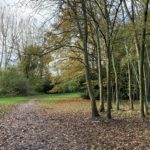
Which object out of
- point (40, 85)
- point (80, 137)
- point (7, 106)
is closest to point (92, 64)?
point (7, 106)

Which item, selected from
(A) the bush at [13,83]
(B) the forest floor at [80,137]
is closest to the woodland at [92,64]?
(B) the forest floor at [80,137]

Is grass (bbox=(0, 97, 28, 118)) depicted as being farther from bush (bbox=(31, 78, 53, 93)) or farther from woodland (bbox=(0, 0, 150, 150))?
bush (bbox=(31, 78, 53, 93))

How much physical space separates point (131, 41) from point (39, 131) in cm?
1218

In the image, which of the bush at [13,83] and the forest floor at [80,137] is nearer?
the forest floor at [80,137]

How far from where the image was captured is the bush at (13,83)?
58.1 meters

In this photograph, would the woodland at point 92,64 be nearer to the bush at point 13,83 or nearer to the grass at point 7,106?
the grass at point 7,106

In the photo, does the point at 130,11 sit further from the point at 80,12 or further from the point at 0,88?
the point at 0,88

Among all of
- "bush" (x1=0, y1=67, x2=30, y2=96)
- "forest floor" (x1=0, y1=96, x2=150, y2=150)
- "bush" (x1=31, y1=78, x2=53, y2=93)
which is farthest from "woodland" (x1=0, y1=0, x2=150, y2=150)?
"bush" (x1=31, y1=78, x2=53, y2=93)

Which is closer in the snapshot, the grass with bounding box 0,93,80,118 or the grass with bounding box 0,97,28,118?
the grass with bounding box 0,97,28,118

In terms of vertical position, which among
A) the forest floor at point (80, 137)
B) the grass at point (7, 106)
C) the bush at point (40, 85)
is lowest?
the forest floor at point (80, 137)

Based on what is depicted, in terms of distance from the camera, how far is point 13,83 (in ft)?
192

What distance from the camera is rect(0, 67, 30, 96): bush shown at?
2287 inches

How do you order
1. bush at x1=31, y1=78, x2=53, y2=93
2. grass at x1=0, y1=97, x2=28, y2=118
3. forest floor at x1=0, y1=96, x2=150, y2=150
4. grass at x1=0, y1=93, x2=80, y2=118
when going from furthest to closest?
bush at x1=31, y1=78, x2=53, y2=93, grass at x1=0, y1=93, x2=80, y2=118, grass at x1=0, y1=97, x2=28, y2=118, forest floor at x1=0, y1=96, x2=150, y2=150

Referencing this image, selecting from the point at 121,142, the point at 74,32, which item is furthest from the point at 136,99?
the point at 121,142
